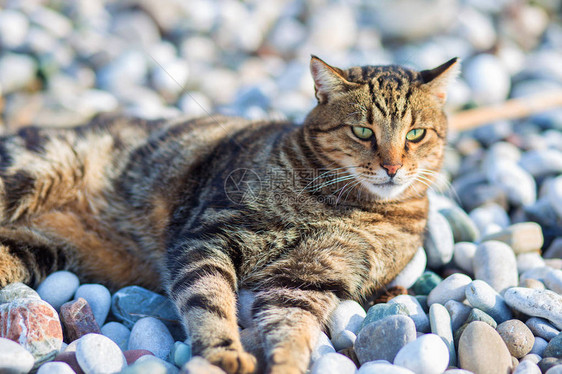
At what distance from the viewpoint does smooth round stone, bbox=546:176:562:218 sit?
2.66m

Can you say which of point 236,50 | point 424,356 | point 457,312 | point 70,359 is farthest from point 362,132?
point 236,50

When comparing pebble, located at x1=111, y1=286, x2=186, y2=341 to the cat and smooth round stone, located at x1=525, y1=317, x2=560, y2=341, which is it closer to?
the cat

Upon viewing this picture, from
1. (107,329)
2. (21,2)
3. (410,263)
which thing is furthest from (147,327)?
(21,2)

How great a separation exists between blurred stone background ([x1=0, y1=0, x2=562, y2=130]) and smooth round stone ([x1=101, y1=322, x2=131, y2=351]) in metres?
1.91

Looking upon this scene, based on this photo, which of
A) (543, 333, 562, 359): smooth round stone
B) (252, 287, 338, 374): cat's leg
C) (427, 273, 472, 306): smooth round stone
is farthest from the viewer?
(427, 273, 472, 306): smooth round stone

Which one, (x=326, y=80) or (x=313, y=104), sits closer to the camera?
(x=326, y=80)

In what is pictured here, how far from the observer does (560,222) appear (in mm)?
2668

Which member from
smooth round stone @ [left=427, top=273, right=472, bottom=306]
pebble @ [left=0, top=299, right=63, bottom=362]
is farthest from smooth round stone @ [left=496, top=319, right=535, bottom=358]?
pebble @ [left=0, top=299, right=63, bottom=362]

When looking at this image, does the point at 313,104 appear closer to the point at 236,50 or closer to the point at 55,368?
the point at 236,50

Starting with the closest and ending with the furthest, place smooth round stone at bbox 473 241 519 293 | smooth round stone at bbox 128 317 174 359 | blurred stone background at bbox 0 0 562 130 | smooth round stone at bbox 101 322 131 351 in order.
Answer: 1. smooth round stone at bbox 128 317 174 359
2. smooth round stone at bbox 101 322 131 351
3. smooth round stone at bbox 473 241 519 293
4. blurred stone background at bbox 0 0 562 130

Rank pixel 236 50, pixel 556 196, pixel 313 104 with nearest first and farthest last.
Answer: pixel 556 196 → pixel 313 104 → pixel 236 50

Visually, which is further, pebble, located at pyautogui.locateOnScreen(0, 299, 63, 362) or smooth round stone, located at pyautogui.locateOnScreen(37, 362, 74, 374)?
pebble, located at pyautogui.locateOnScreen(0, 299, 63, 362)

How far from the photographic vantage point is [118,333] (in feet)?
6.28

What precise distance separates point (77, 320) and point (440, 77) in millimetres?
1786
